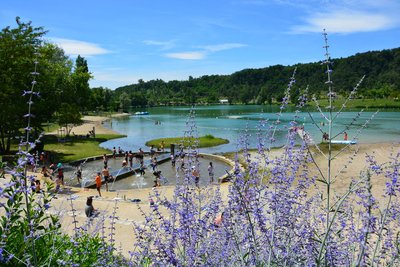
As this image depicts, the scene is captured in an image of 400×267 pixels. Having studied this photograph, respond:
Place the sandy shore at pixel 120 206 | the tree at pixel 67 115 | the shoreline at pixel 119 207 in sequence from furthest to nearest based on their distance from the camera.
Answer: the tree at pixel 67 115 → the sandy shore at pixel 120 206 → the shoreline at pixel 119 207

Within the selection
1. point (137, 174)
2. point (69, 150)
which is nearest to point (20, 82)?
point (69, 150)

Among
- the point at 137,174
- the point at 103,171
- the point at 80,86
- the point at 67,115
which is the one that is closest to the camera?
the point at 103,171

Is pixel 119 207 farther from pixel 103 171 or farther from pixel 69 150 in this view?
pixel 69 150

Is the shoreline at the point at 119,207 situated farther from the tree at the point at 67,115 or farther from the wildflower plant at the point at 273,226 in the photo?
the tree at the point at 67,115

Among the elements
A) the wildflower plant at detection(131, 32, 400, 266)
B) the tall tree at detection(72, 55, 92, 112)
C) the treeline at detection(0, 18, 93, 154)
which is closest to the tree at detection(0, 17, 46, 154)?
the treeline at detection(0, 18, 93, 154)

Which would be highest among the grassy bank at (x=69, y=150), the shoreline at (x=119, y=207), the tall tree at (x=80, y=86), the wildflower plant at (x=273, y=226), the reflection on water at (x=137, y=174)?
the tall tree at (x=80, y=86)

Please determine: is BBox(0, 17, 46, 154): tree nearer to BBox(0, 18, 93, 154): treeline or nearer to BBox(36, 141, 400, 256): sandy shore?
BBox(0, 18, 93, 154): treeline

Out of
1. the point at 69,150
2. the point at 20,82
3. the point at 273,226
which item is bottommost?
the point at 69,150

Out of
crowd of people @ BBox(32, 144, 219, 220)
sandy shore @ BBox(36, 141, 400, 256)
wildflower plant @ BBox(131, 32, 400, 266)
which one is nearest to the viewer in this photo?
wildflower plant @ BBox(131, 32, 400, 266)

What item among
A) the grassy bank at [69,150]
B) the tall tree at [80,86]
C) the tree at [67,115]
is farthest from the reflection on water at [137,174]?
the tall tree at [80,86]

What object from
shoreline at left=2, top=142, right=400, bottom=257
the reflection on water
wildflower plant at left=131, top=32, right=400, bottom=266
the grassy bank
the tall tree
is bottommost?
the reflection on water

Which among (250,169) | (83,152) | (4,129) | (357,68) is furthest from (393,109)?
(250,169)

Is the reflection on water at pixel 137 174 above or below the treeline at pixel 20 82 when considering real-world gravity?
below

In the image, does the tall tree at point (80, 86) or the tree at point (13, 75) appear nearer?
the tree at point (13, 75)
